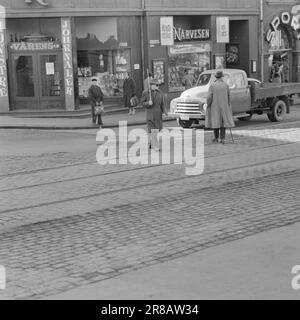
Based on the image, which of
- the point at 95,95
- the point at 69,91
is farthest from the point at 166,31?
the point at 95,95

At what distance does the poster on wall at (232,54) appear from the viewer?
32.0 metres

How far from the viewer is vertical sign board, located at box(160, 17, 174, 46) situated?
26.8 m

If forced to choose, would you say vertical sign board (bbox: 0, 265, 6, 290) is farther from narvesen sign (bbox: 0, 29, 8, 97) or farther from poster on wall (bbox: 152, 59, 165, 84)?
poster on wall (bbox: 152, 59, 165, 84)

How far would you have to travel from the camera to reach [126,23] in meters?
26.4

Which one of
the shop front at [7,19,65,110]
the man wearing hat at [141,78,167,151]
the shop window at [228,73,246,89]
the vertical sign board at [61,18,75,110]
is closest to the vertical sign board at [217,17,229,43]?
the vertical sign board at [61,18,75,110]

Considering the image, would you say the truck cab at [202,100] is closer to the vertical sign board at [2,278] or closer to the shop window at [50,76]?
the shop window at [50,76]

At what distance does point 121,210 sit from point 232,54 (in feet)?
81.5

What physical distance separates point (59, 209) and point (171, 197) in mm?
1716

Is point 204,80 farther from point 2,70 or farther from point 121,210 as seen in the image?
point 121,210

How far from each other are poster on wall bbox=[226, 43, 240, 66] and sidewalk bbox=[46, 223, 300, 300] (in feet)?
85.5

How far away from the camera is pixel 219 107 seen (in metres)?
15.0
